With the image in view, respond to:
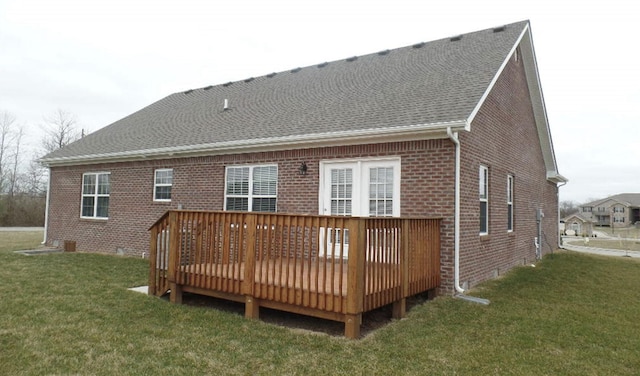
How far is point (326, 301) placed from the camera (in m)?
4.63

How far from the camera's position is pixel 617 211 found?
72375 millimetres

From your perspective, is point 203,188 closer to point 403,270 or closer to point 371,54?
point 403,270

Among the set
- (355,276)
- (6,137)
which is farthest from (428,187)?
(6,137)

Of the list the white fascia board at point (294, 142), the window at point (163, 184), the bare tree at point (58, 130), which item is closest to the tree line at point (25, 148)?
the bare tree at point (58, 130)

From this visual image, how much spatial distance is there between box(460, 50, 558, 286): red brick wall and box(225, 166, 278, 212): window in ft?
13.8

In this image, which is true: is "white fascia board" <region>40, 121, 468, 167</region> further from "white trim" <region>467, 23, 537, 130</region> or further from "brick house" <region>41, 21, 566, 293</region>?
"white trim" <region>467, 23, 537, 130</region>

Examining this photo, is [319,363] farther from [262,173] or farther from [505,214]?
[505,214]

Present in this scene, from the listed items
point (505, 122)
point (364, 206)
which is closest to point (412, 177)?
point (364, 206)

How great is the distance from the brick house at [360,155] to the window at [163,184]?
4cm

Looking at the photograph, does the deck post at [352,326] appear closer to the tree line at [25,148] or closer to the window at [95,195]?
the window at [95,195]

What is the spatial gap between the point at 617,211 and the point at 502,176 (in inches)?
3198

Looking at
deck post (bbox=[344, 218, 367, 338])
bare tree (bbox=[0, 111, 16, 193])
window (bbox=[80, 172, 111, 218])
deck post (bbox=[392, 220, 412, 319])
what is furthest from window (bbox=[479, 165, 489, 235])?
bare tree (bbox=[0, 111, 16, 193])

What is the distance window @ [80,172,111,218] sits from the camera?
40.8 feet

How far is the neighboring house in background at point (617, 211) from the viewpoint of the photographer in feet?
231
